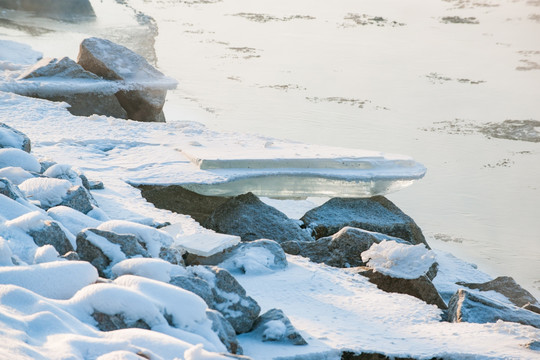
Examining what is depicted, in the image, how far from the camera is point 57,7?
1485 centimetres

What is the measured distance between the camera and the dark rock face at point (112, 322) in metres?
2.35

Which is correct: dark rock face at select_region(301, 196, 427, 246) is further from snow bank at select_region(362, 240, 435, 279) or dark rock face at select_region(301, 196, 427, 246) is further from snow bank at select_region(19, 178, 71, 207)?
snow bank at select_region(19, 178, 71, 207)

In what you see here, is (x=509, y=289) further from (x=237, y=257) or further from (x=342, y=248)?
(x=237, y=257)

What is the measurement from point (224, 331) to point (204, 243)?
118cm

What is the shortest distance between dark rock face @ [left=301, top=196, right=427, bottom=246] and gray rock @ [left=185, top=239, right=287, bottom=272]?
4.93 feet

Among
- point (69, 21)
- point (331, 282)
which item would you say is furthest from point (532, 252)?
point (69, 21)

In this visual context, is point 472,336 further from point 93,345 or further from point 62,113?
point 62,113

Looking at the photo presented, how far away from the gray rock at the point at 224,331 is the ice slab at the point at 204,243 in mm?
1001

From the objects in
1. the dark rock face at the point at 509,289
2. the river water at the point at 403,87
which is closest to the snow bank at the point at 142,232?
the dark rock face at the point at 509,289

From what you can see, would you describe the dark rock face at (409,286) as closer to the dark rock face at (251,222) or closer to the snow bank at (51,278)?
the dark rock face at (251,222)

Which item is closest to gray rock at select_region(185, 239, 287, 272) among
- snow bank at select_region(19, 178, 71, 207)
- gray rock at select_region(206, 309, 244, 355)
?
snow bank at select_region(19, 178, 71, 207)

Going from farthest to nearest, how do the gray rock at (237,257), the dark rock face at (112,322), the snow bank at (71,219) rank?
1. the gray rock at (237,257)
2. the snow bank at (71,219)
3. the dark rock face at (112,322)

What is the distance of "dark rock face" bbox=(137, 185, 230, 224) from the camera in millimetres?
5086

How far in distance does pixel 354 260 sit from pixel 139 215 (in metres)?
1.15
